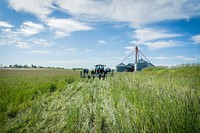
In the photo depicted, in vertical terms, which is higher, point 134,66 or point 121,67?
point 134,66

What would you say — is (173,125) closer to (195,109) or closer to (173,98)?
(195,109)

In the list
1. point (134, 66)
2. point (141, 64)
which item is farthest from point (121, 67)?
point (141, 64)

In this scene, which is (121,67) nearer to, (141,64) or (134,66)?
(134,66)

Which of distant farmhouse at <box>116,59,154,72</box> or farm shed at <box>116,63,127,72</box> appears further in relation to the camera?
farm shed at <box>116,63,127,72</box>

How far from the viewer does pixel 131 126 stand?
3133 mm

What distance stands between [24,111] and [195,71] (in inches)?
552

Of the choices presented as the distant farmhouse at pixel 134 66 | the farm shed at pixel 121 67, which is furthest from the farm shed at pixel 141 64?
the farm shed at pixel 121 67

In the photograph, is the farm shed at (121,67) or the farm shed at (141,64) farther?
the farm shed at (121,67)

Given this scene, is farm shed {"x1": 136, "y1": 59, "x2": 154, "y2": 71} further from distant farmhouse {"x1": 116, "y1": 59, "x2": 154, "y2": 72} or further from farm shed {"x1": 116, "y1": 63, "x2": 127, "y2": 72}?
farm shed {"x1": 116, "y1": 63, "x2": 127, "y2": 72}

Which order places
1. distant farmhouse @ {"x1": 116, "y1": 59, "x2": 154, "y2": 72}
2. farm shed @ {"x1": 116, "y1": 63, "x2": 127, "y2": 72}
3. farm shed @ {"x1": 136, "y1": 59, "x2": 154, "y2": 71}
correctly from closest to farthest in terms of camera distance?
1. farm shed @ {"x1": 136, "y1": 59, "x2": 154, "y2": 71}
2. distant farmhouse @ {"x1": 116, "y1": 59, "x2": 154, "y2": 72}
3. farm shed @ {"x1": 116, "y1": 63, "x2": 127, "y2": 72}

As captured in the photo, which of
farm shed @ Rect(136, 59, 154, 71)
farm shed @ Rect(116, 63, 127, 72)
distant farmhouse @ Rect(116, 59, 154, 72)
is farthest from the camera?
farm shed @ Rect(116, 63, 127, 72)

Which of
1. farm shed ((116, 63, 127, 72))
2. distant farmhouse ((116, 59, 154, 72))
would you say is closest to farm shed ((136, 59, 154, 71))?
distant farmhouse ((116, 59, 154, 72))

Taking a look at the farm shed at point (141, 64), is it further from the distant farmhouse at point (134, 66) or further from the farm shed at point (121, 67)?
the farm shed at point (121, 67)

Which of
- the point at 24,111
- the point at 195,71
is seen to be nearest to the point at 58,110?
the point at 24,111
